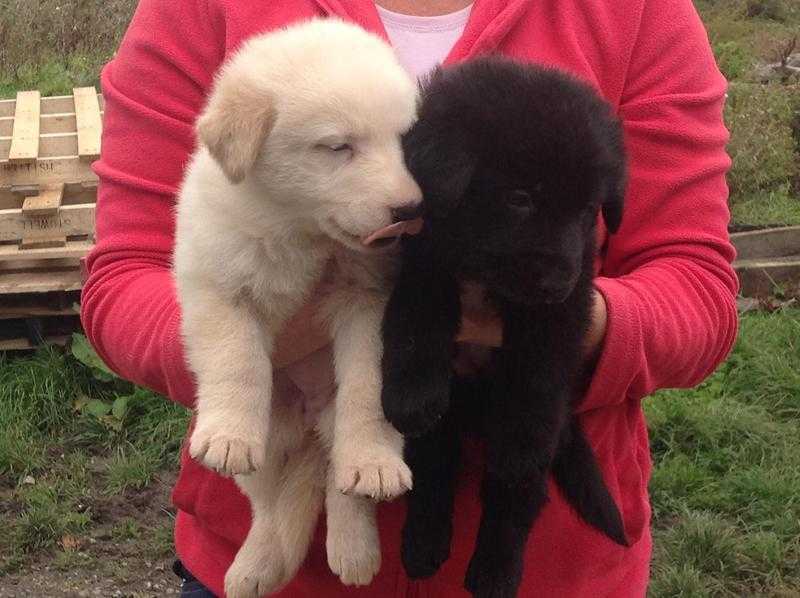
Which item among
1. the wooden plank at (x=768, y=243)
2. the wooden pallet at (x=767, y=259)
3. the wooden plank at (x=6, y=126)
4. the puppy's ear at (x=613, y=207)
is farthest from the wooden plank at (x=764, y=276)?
the puppy's ear at (x=613, y=207)

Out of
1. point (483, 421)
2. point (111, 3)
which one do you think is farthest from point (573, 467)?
point (111, 3)

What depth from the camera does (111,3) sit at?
11.0 meters

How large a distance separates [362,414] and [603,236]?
561 mm

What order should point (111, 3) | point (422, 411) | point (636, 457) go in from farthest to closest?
point (111, 3)
point (636, 457)
point (422, 411)

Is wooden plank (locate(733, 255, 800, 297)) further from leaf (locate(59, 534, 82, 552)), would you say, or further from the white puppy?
the white puppy

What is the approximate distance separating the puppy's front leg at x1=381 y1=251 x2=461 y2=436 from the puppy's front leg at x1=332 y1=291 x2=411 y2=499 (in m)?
0.08

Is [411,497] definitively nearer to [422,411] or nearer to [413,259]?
[422,411]

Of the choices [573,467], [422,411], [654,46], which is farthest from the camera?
[654,46]

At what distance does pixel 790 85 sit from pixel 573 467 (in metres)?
6.80

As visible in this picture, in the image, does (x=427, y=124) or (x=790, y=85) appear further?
(x=790, y=85)

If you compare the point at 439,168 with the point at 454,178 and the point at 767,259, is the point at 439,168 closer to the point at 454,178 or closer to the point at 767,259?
the point at 454,178

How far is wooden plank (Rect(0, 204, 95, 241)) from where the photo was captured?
4820 mm

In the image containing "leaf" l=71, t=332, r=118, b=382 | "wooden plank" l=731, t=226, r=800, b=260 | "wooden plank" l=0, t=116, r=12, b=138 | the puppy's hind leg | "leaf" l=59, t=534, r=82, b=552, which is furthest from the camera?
"wooden plank" l=731, t=226, r=800, b=260

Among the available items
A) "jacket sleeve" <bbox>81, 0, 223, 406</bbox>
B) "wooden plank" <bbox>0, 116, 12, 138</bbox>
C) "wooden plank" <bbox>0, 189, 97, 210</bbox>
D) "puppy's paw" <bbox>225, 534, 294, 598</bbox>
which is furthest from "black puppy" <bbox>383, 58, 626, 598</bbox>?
"wooden plank" <bbox>0, 116, 12, 138</bbox>
